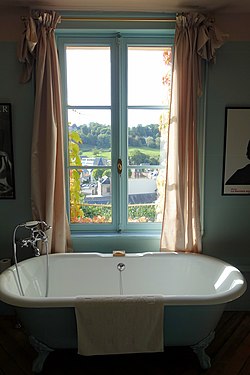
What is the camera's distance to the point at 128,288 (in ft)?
8.55

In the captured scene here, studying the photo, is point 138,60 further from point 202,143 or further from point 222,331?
point 222,331

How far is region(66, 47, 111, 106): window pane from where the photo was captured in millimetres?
2719

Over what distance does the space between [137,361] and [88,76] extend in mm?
2192

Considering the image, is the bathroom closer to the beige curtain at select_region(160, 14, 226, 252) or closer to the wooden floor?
the beige curtain at select_region(160, 14, 226, 252)

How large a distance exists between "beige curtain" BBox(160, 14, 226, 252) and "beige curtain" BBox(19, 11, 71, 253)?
33.8 inches

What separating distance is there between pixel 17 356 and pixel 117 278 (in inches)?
34.6

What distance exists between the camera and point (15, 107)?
8.66 feet

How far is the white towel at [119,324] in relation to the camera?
6.18 feet

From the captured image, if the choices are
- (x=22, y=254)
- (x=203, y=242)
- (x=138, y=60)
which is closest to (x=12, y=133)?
(x=22, y=254)

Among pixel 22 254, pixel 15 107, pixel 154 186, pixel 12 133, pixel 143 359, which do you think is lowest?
pixel 143 359

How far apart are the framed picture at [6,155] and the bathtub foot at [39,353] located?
117 centimetres

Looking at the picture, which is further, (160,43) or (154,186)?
(154,186)

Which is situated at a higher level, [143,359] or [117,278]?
[117,278]

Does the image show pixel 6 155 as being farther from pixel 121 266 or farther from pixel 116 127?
pixel 121 266
